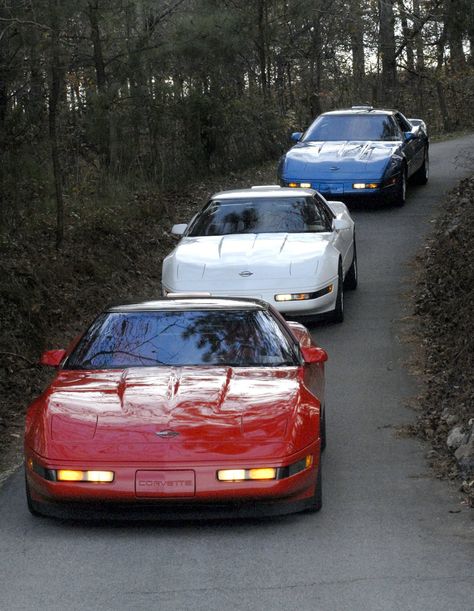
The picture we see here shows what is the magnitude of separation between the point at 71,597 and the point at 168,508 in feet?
3.96

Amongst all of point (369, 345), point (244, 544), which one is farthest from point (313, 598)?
point (369, 345)

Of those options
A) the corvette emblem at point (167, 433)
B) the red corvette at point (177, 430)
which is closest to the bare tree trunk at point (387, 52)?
the red corvette at point (177, 430)

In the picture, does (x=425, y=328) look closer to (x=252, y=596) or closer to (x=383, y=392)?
(x=383, y=392)

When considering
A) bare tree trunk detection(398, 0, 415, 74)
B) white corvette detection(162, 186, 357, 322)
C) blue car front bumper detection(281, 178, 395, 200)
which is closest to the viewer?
white corvette detection(162, 186, 357, 322)

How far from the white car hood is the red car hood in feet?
17.7

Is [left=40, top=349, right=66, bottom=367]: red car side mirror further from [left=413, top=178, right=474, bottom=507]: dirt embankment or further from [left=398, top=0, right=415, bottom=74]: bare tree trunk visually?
[left=398, top=0, right=415, bottom=74]: bare tree trunk

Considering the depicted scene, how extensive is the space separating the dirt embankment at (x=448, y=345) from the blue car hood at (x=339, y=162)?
5.99 feet

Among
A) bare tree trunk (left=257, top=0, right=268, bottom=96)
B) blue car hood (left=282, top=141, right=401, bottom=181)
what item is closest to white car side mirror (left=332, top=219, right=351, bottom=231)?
blue car hood (left=282, top=141, right=401, bottom=181)

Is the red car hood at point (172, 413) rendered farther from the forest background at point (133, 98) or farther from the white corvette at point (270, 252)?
the forest background at point (133, 98)

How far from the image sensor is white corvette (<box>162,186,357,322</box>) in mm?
13766

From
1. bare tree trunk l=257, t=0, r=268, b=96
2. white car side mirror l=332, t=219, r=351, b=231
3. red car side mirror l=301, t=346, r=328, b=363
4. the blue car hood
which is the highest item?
bare tree trunk l=257, t=0, r=268, b=96

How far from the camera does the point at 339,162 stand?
2062 cm

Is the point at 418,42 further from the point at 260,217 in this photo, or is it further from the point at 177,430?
the point at 177,430

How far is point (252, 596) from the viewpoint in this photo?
6121 mm
